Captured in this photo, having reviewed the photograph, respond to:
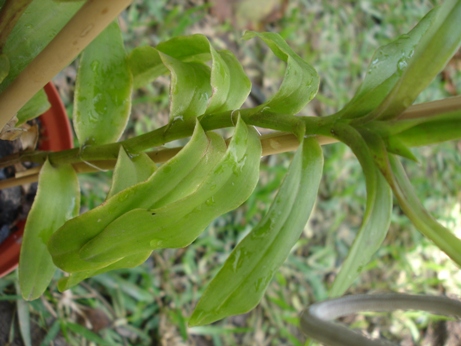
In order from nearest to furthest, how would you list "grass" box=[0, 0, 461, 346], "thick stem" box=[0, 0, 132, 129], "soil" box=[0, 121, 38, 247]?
"thick stem" box=[0, 0, 132, 129] < "soil" box=[0, 121, 38, 247] < "grass" box=[0, 0, 461, 346]

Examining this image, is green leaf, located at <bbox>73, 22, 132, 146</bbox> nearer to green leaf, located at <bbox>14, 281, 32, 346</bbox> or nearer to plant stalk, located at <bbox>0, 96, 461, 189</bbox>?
plant stalk, located at <bbox>0, 96, 461, 189</bbox>

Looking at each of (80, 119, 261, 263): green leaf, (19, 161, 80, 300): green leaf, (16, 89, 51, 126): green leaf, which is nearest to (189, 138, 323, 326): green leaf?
(80, 119, 261, 263): green leaf

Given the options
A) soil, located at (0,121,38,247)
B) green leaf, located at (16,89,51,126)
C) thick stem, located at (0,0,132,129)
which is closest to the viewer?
thick stem, located at (0,0,132,129)

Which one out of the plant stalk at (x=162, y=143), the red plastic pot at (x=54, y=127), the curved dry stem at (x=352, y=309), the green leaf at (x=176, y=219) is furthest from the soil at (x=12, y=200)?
the curved dry stem at (x=352, y=309)

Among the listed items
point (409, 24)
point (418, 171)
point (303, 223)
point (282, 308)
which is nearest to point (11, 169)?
point (303, 223)

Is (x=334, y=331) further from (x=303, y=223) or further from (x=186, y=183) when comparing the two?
(x=186, y=183)

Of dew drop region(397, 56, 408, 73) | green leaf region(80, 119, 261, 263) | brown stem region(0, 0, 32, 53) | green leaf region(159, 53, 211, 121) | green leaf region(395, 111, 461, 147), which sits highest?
brown stem region(0, 0, 32, 53)

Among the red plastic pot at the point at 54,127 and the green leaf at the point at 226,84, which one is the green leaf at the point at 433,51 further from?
the red plastic pot at the point at 54,127
